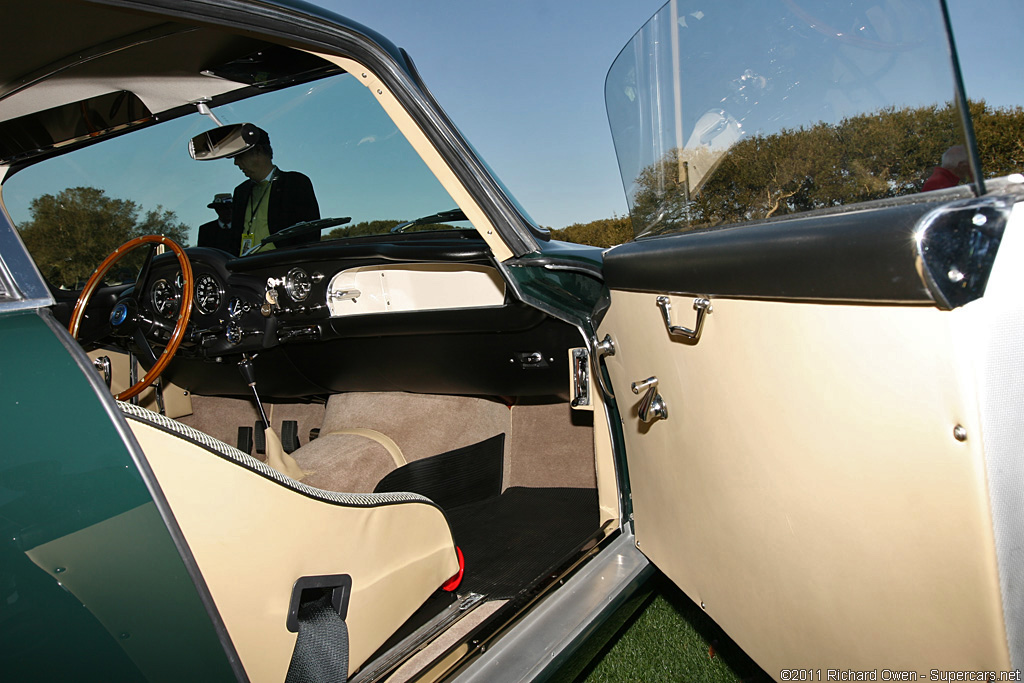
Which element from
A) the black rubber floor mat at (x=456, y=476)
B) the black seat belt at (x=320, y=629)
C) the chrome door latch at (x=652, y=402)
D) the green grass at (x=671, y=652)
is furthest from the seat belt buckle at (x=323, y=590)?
the black rubber floor mat at (x=456, y=476)

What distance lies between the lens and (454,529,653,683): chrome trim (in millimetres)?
1413

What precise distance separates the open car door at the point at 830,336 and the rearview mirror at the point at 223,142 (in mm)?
1251

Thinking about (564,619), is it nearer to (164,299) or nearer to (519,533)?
(519,533)

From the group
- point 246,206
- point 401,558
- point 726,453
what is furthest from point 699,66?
point 246,206

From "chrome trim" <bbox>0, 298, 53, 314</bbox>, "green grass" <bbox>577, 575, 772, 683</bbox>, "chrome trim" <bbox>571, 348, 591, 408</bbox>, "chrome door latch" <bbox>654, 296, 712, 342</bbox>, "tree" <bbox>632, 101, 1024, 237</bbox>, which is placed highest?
"chrome trim" <bbox>0, 298, 53, 314</bbox>

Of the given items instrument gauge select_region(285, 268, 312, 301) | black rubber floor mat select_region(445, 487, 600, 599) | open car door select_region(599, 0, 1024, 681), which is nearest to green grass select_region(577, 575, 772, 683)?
black rubber floor mat select_region(445, 487, 600, 599)

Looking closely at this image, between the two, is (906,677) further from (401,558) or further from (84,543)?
(84,543)

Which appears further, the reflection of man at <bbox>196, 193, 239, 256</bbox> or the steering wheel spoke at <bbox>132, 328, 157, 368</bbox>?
the steering wheel spoke at <bbox>132, 328, 157, 368</bbox>

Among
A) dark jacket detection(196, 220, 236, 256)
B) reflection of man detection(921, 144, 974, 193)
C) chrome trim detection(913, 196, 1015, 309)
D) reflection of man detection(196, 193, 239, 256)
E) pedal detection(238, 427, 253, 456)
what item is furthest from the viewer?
pedal detection(238, 427, 253, 456)

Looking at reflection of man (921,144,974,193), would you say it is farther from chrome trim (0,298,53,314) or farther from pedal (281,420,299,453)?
pedal (281,420,299,453)

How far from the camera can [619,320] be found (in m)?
1.64

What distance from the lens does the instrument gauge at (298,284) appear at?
2625mm

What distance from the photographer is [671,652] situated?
2.17m

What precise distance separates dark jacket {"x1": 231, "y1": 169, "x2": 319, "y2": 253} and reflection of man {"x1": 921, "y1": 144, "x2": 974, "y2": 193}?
1952mm
